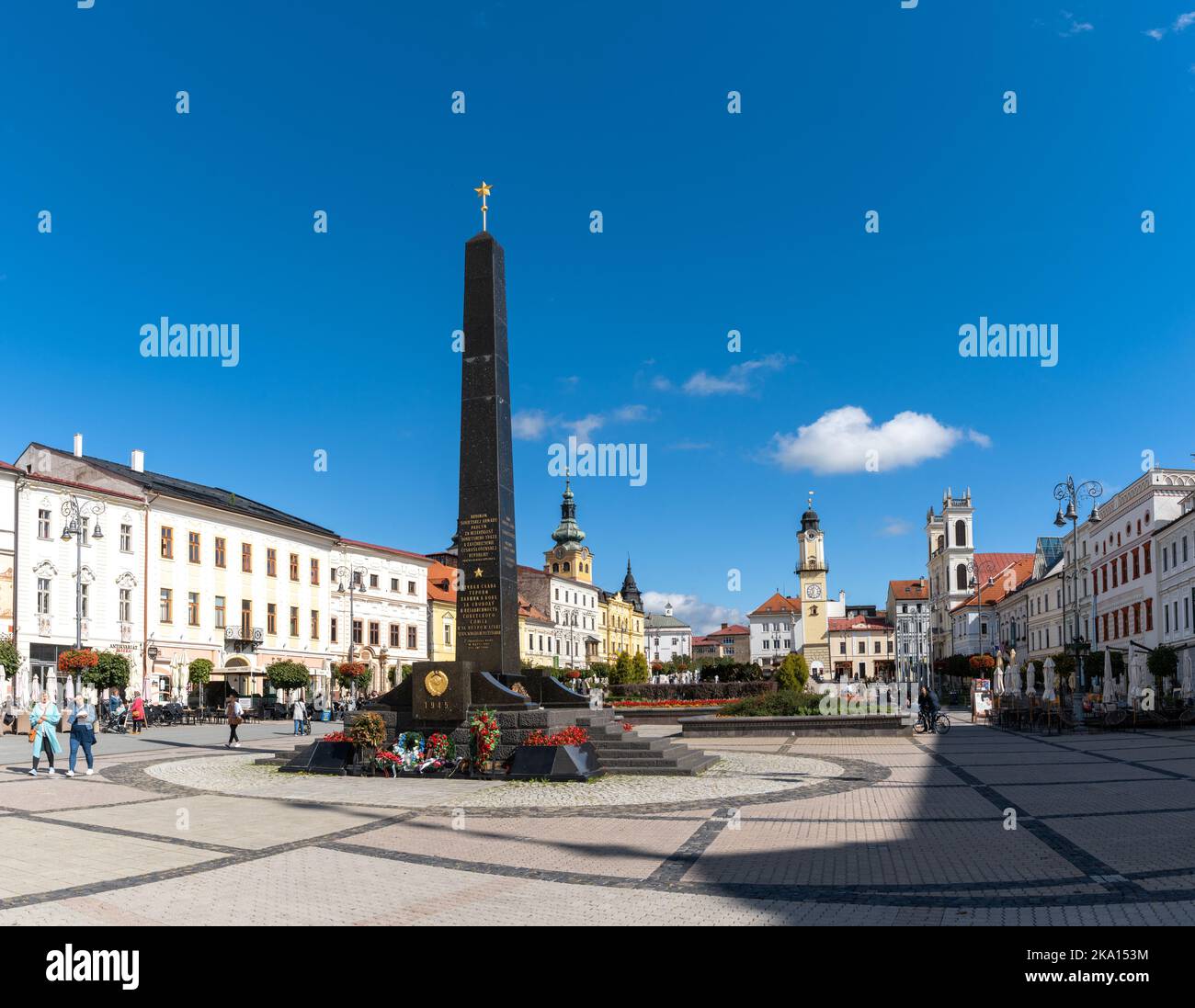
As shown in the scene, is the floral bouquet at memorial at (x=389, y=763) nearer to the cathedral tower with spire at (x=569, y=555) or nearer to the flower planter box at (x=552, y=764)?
the flower planter box at (x=552, y=764)

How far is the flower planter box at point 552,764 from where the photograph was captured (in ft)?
52.9

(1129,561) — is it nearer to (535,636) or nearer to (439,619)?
(439,619)

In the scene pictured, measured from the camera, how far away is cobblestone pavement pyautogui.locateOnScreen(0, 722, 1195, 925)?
7488 millimetres

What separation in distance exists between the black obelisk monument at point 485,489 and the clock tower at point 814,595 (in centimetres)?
11868

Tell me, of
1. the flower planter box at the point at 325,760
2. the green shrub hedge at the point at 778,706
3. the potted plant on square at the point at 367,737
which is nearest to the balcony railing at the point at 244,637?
the green shrub hedge at the point at 778,706

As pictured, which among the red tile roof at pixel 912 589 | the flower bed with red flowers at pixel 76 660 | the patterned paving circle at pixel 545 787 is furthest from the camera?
the red tile roof at pixel 912 589

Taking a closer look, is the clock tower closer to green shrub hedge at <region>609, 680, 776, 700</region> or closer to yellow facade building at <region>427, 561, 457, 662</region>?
yellow facade building at <region>427, 561, 457, 662</region>

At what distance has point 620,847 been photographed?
10180 mm

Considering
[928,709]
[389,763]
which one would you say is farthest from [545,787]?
[928,709]

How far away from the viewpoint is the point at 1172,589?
45.6m

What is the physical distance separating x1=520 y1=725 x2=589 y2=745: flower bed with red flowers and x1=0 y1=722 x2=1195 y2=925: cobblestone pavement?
92cm

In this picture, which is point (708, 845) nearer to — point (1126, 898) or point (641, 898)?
point (641, 898)

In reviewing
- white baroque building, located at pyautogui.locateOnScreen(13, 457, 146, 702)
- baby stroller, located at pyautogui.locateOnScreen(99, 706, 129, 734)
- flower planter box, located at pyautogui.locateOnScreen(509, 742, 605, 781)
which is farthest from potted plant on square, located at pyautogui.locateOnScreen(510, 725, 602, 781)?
white baroque building, located at pyautogui.locateOnScreen(13, 457, 146, 702)
